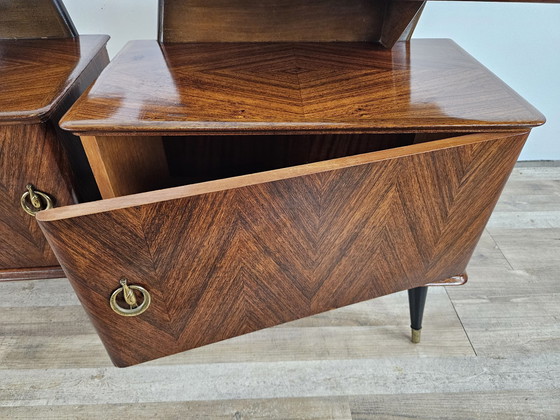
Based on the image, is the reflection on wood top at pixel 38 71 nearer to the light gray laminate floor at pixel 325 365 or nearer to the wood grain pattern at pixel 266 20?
the wood grain pattern at pixel 266 20

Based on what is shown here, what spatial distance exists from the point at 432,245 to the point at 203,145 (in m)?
0.41

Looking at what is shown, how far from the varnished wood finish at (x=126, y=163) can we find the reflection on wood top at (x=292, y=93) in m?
0.04

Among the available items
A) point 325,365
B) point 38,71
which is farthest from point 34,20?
point 325,365

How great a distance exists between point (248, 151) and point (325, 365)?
1.35ft

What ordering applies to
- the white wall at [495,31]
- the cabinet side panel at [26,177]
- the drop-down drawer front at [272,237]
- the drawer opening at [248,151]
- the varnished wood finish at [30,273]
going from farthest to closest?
1. the white wall at [495,31]
2. the drawer opening at [248,151]
3. the varnished wood finish at [30,273]
4. the cabinet side panel at [26,177]
5. the drop-down drawer front at [272,237]

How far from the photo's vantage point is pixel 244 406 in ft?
2.29

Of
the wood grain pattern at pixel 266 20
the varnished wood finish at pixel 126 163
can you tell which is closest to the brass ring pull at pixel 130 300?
the varnished wood finish at pixel 126 163

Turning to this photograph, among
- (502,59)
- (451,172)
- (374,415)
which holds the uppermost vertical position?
(451,172)

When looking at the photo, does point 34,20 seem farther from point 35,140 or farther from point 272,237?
point 272,237

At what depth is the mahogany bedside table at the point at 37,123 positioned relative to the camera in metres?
0.47

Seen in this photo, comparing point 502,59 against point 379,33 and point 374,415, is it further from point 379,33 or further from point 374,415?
point 374,415

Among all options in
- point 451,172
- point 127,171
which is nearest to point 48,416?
point 127,171

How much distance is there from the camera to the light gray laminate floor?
0.69 m

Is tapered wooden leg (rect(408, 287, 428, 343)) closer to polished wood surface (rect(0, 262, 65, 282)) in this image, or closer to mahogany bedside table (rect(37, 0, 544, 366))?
mahogany bedside table (rect(37, 0, 544, 366))
